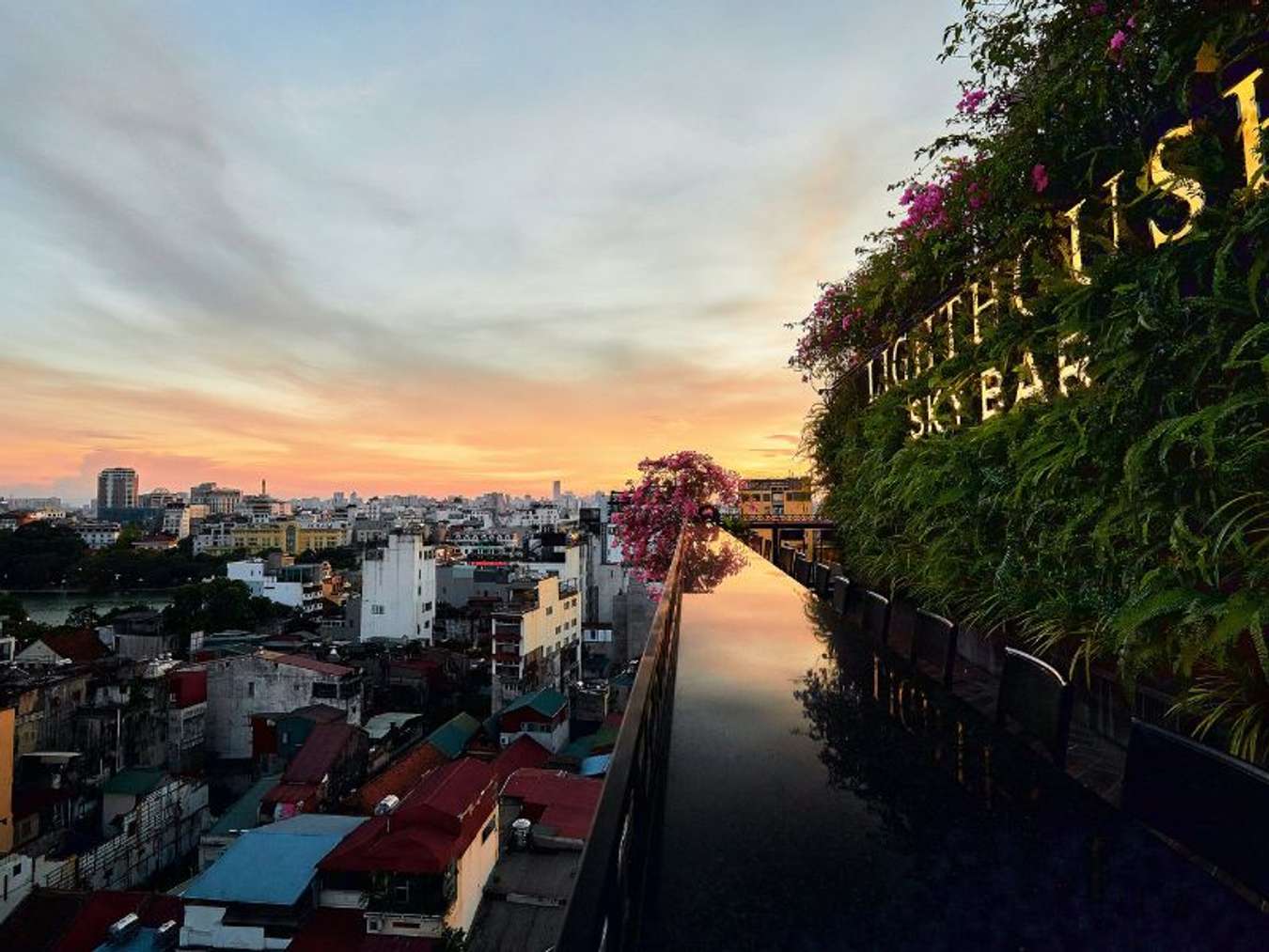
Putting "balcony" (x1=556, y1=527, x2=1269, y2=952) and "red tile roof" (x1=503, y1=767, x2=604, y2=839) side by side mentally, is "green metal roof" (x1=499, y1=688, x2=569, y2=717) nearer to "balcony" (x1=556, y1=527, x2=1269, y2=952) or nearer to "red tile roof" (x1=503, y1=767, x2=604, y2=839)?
"red tile roof" (x1=503, y1=767, x2=604, y2=839)

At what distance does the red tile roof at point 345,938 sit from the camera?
14242 millimetres

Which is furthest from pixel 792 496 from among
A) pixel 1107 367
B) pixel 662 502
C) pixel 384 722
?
pixel 384 722

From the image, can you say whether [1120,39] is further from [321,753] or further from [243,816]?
[243,816]

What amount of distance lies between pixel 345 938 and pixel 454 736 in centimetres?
1408

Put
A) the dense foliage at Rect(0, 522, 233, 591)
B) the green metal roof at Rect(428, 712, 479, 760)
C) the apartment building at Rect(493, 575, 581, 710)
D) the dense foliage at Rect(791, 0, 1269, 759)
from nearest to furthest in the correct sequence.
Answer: the dense foliage at Rect(791, 0, 1269, 759) < the green metal roof at Rect(428, 712, 479, 760) < the apartment building at Rect(493, 575, 581, 710) < the dense foliage at Rect(0, 522, 233, 591)

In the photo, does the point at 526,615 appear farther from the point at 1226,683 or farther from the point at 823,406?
the point at 1226,683

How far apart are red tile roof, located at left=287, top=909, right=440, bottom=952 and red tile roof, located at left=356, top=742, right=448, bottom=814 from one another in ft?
20.7

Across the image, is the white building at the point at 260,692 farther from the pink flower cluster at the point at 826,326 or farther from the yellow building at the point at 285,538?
the yellow building at the point at 285,538

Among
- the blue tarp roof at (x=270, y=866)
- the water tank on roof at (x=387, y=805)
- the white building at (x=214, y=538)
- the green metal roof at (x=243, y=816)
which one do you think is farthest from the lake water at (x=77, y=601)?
the blue tarp roof at (x=270, y=866)

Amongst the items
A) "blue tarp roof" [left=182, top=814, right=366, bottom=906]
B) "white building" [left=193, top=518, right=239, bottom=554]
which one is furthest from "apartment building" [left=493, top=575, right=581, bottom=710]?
"white building" [left=193, top=518, right=239, bottom=554]

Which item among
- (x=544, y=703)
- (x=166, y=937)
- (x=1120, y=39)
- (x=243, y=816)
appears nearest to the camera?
(x=1120, y=39)

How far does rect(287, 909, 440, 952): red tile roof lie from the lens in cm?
1424

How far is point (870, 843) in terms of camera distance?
235cm

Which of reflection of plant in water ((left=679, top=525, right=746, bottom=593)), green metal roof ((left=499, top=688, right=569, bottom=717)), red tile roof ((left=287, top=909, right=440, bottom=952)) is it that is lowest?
red tile roof ((left=287, top=909, right=440, bottom=952))
